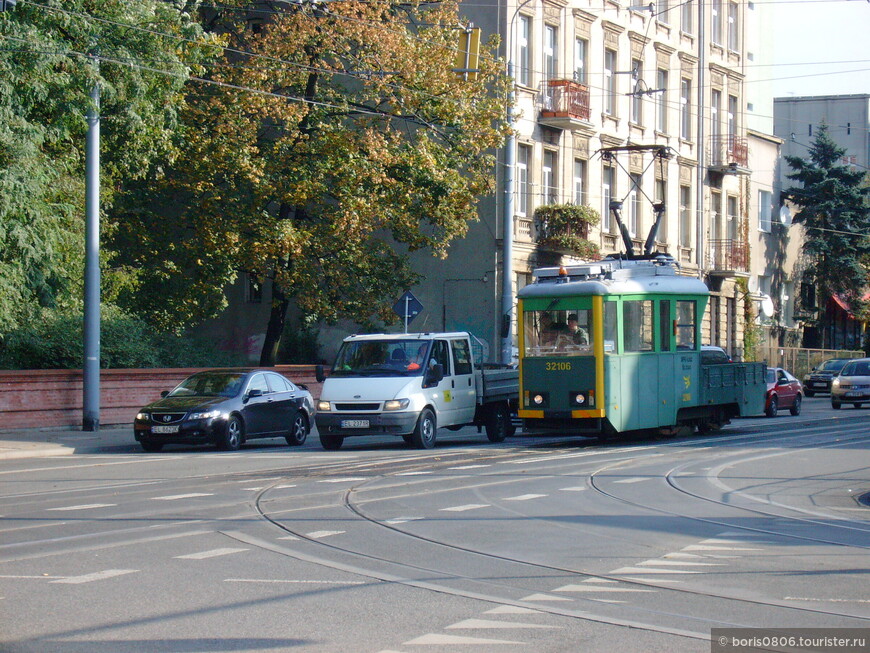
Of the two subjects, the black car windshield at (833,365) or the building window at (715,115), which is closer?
the building window at (715,115)

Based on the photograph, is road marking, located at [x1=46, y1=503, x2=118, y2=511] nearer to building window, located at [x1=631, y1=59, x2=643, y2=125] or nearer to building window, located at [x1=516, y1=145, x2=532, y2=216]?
building window, located at [x1=516, y1=145, x2=532, y2=216]

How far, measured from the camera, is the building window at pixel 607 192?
4306 centimetres

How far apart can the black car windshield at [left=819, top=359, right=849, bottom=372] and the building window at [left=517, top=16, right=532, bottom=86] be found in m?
20.1

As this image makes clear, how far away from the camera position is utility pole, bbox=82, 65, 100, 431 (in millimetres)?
24219

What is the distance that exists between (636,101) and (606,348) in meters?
26.6

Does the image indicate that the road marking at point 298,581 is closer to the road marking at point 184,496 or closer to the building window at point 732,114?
the road marking at point 184,496

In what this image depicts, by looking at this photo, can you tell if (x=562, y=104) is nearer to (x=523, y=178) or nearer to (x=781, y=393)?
(x=523, y=178)

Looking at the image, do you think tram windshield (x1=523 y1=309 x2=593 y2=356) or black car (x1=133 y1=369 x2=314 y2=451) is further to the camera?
tram windshield (x1=523 y1=309 x2=593 y2=356)

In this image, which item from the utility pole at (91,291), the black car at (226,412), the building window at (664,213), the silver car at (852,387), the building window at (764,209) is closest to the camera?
the black car at (226,412)

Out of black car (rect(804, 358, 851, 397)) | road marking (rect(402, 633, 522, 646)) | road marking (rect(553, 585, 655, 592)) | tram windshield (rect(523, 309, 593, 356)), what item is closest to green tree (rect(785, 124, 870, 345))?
black car (rect(804, 358, 851, 397))

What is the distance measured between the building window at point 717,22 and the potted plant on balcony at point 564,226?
1554cm

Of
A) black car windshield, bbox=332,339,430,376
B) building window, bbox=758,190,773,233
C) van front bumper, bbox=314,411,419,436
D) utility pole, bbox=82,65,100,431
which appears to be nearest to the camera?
van front bumper, bbox=314,411,419,436

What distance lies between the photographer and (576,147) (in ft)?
137

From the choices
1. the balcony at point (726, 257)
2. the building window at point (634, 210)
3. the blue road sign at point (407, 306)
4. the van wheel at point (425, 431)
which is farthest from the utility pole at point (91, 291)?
the balcony at point (726, 257)
